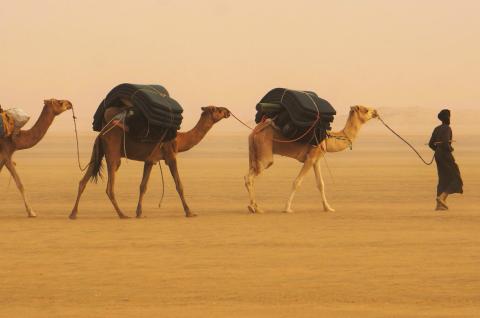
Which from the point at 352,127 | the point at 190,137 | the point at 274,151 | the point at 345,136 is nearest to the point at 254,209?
the point at 274,151

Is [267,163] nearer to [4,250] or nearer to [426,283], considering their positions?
[4,250]

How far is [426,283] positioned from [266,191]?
14.1 m

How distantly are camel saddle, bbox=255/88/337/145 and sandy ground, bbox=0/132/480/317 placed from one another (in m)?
1.30

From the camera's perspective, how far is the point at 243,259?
12.4m

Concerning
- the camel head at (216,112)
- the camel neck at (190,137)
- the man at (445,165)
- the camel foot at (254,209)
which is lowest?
the camel foot at (254,209)

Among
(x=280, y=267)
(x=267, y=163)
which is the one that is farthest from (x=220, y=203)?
(x=280, y=267)

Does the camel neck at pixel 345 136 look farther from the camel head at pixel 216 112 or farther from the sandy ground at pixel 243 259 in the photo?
the camel head at pixel 216 112

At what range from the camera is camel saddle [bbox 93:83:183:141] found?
55.4 feet

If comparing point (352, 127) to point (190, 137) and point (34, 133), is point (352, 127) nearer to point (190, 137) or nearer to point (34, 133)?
point (190, 137)

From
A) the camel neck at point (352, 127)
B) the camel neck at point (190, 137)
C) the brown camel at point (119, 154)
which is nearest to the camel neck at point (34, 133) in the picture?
the brown camel at point (119, 154)

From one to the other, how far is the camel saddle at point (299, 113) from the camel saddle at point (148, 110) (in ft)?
6.23

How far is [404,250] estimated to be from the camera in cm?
1317

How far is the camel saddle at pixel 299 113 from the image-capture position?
18.0 meters

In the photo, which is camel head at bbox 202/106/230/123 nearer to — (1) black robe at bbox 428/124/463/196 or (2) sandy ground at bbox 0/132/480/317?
(2) sandy ground at bbox 0/132/480/317
